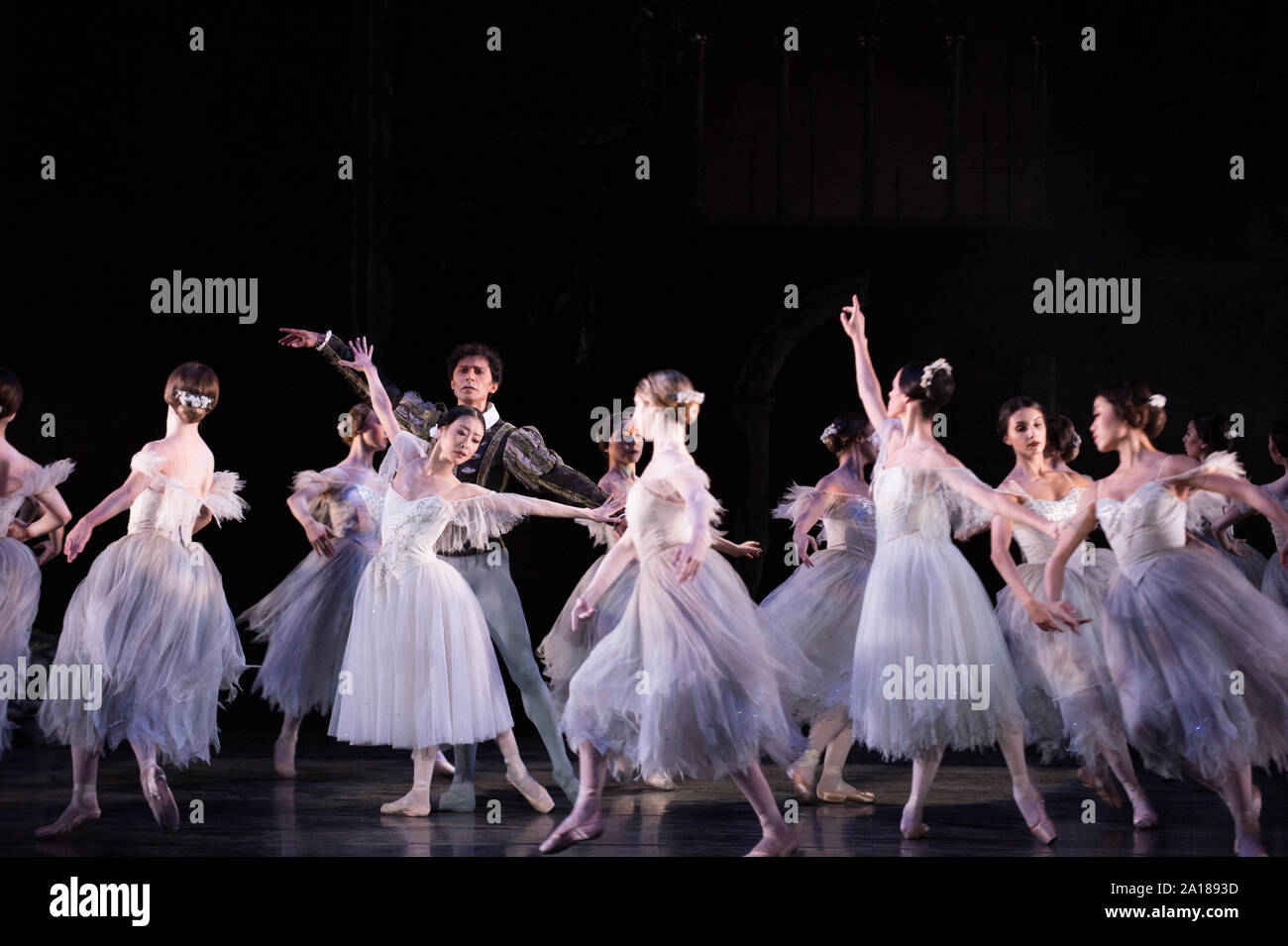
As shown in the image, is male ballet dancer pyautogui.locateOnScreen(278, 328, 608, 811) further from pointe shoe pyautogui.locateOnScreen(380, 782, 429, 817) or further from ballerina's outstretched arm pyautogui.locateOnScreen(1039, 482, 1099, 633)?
ballerina's outstretched arm pyautogui.locateOnScreen(1039, 482, 1099, 633)

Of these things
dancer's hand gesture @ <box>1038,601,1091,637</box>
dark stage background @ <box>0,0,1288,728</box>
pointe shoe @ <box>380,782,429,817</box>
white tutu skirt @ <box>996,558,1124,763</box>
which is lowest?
pointe shoe @ <box>380,782,429,817</box>

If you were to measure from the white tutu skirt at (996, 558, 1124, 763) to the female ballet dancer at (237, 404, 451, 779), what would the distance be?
2292 mm

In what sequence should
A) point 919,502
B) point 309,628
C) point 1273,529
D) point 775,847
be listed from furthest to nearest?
1. point 1273,529
2. point 309,628
3. point 919,502
4. point 775,847

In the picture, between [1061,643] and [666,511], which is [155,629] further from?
[1061,643]

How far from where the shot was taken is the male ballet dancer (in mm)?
5387

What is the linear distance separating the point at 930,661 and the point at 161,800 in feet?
7.75

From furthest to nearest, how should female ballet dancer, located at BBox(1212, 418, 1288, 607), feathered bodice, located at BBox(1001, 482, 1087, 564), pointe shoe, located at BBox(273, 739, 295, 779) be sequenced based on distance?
female ballet dancer, located at BBox(1212, 418, 1288, 607) < pointe shoe, located at BBox(273, 739, 295, 779) < feathered bodice, located at BBox(1001, 482, 1087, 564)

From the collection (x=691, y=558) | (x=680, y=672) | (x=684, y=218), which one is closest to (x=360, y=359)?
(x=691, y=558)

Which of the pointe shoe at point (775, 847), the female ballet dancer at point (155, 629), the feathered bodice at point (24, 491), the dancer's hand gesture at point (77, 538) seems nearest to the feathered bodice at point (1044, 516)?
the pointe shoe at point (775, 847)

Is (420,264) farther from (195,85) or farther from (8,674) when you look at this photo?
(8,674)

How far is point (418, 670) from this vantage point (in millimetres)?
5016

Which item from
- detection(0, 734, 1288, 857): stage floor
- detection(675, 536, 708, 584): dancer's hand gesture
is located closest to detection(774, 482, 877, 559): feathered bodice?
detection(0, 734, 1288, 857): stage floor

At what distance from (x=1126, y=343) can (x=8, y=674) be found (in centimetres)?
604
